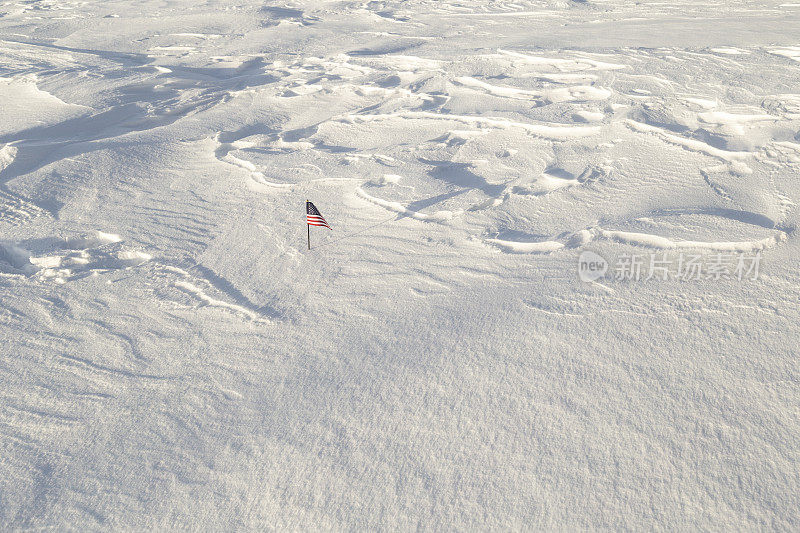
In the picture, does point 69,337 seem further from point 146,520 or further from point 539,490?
point 539,490
